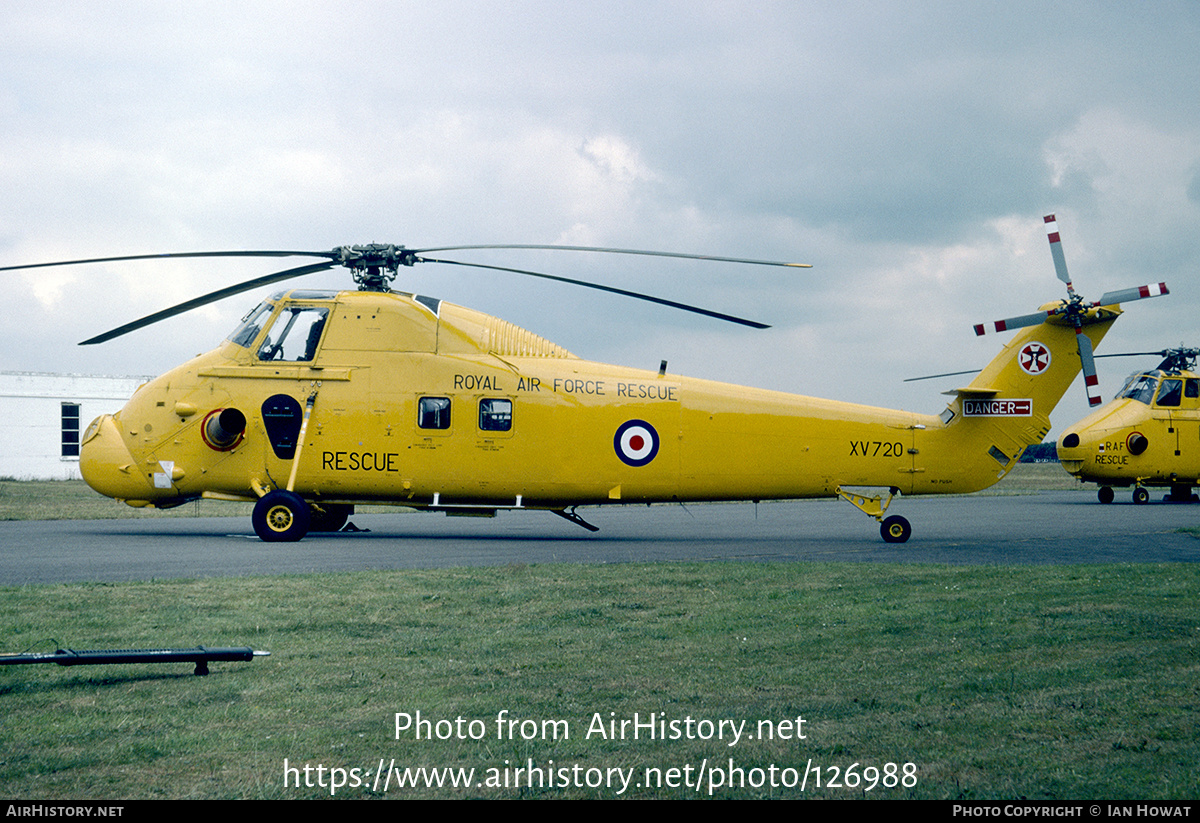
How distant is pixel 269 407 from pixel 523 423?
4.61 m

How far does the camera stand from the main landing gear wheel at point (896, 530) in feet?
54.0

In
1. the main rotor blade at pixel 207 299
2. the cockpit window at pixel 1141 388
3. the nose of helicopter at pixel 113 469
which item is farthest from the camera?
the cockpit window at pixel 1141 388

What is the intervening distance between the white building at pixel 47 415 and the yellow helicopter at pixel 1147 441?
1965 inches

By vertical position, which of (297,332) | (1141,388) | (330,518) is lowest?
(330,518)

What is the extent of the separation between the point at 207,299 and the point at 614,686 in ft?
41.5

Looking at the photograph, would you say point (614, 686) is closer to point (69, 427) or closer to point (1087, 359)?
point (1087, 359)

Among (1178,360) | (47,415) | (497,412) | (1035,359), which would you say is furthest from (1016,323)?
(47,415)

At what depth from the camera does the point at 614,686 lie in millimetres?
5535

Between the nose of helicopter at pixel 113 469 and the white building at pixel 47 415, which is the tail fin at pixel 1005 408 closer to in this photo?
the nose of helicopter at pixel 113 469

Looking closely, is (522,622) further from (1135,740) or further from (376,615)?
(1135,740)

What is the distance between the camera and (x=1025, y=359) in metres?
17.2

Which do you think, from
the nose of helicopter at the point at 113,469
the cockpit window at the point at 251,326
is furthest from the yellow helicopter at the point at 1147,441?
the nose of helicopter at the point at 113,469

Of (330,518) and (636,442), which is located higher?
(636,442)

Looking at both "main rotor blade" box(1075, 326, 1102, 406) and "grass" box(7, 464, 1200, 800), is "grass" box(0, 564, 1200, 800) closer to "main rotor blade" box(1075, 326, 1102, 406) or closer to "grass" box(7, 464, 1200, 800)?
"grass" box(7, 464, 1200, 800)
